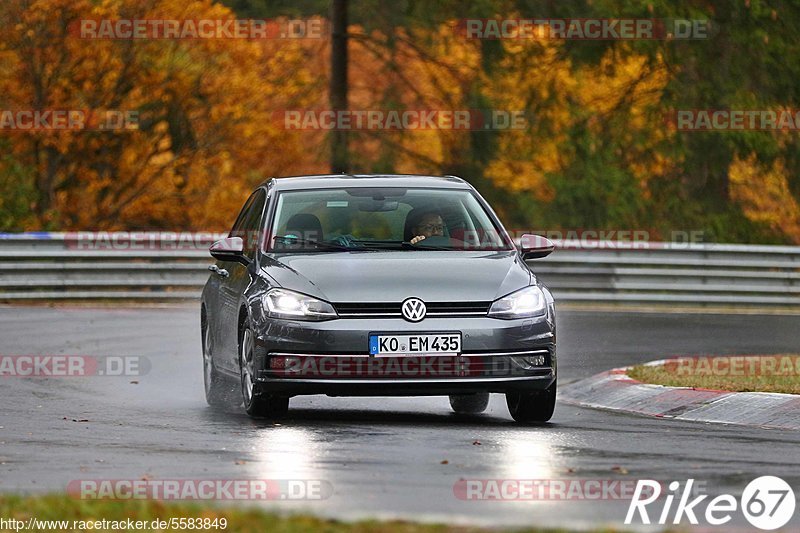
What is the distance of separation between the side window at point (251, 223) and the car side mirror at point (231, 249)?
0.23 feet

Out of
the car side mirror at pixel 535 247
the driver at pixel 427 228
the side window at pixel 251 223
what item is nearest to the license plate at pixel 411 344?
the driver at pixel 427 228

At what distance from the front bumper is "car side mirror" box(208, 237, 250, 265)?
1264 millimetres

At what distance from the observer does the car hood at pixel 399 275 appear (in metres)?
11.7

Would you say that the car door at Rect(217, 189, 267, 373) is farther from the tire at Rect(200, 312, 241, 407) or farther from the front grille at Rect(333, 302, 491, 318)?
the front grille at Rect(333, 302, 491, 318)

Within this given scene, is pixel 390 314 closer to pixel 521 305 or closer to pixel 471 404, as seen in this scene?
pixel 521 305

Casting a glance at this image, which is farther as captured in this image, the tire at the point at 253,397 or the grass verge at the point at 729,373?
the grass verge at the point at 729,373

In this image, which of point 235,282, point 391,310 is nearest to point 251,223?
point 235,282

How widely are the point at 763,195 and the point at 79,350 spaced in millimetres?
34754

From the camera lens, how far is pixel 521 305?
466 inches

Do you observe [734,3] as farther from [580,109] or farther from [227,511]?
[227,511]

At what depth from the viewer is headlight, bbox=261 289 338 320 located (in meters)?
11.6

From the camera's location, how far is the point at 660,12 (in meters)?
37.9

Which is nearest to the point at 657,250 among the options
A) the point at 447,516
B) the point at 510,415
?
the point at 510,415

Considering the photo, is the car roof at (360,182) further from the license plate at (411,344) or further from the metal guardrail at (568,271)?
the metal guardrail at (568,271)
